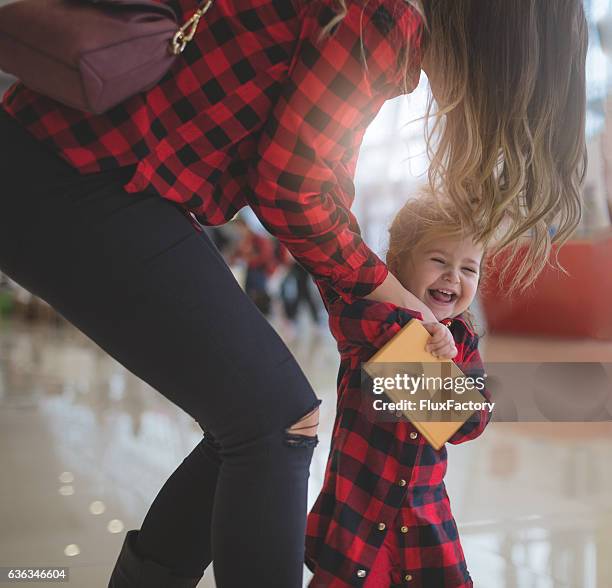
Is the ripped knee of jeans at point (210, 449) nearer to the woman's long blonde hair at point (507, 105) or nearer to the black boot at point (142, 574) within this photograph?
the black boot at point (142, 574)

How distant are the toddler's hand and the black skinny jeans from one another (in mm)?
249

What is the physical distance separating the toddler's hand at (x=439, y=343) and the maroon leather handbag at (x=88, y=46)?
0.51 m

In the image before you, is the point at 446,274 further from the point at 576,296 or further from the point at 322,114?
the point at 576,296

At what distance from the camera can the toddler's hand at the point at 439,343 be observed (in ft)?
3.29

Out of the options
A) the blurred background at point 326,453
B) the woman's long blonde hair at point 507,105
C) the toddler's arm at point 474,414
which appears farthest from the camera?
Answer: the blurred background at point 326,453

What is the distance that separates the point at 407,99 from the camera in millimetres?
1015

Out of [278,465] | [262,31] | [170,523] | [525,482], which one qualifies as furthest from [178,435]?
[262,31]

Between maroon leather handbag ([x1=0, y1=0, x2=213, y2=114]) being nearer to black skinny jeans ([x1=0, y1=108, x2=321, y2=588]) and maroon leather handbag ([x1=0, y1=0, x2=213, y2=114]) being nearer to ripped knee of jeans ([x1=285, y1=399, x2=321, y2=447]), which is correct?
black skinny jeans ([x1=0, y1=108, x2=321, y2=588])

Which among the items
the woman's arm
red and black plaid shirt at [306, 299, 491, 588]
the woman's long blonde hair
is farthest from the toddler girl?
the woman's arm

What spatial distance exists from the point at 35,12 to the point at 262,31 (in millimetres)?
232

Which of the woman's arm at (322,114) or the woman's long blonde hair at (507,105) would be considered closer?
the woman's arm at (322,114)

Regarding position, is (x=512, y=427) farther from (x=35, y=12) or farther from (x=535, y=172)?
(x=35, y=12)

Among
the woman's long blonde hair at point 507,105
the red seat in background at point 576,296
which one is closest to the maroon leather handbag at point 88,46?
the woman's long blonde hair at point 507,105

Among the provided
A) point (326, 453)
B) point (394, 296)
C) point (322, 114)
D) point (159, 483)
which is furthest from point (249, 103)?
point (326, 453)
